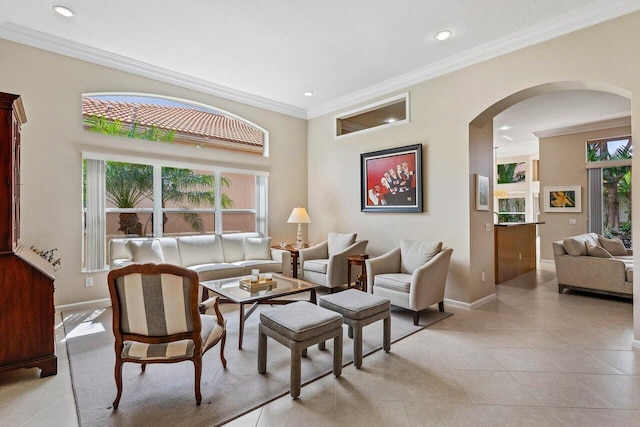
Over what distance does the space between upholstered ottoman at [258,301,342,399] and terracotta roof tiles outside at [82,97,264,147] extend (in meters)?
3.75

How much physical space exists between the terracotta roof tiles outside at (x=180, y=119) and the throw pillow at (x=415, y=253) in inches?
130

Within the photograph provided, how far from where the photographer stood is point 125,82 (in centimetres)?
439

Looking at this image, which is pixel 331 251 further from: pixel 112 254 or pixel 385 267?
pixel 112 254

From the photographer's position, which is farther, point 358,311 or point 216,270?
point 216,270

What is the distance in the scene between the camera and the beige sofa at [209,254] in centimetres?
420

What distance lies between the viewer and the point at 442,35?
3654 millimetres

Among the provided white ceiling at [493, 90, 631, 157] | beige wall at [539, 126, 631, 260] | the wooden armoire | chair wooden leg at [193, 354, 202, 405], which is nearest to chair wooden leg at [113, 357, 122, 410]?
chair wooden leg at [193, 354, 202, 405]

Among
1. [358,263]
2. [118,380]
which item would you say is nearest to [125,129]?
[118,380]

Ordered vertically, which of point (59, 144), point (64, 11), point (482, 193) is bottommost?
point (482, 193)

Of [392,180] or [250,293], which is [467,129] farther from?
[250,293]

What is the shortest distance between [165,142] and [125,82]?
0.91 metres

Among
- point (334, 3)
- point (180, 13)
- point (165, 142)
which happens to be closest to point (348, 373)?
point (334, 3)

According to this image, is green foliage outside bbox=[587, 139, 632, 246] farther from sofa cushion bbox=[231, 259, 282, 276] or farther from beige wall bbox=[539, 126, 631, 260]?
sofa cushion bbox=[231, 259, 282, 276]

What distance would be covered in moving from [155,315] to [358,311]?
1.53m
